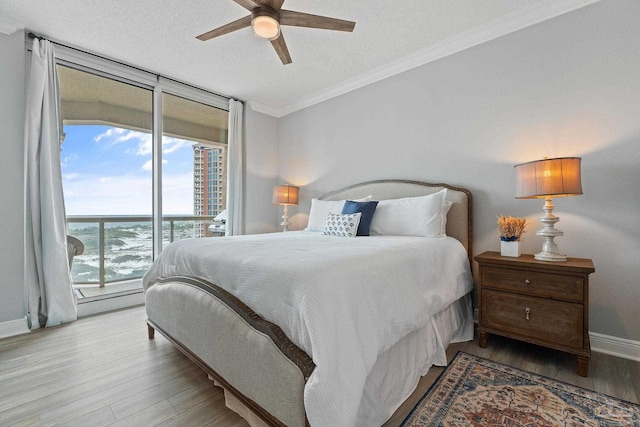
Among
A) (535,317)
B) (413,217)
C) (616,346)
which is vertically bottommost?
(616,346)

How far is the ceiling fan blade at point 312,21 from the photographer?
1.93 metres

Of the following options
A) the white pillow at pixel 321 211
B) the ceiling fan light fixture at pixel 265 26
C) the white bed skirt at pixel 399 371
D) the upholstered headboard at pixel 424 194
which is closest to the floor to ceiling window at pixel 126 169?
the white pillow at pixel 321 211

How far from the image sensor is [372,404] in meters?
1.33

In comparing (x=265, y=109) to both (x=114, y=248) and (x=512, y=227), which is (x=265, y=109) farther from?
(x=512, y=227)

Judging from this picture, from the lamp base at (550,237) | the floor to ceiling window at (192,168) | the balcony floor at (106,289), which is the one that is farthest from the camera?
the floor to ceiling window at (192,168)

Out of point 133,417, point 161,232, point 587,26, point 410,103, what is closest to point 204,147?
point 161,232

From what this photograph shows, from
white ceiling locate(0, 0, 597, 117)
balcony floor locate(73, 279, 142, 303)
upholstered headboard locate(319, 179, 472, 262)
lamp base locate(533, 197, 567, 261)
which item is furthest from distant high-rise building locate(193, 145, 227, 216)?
lamp base locate(533, 197, 567, 261)

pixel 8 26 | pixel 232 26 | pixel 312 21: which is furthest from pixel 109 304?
pixel 312 21

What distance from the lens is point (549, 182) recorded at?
6.19ft

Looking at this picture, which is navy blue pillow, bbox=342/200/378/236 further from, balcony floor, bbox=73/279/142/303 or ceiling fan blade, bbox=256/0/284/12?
balcony floor, bbox=73/279/142/303

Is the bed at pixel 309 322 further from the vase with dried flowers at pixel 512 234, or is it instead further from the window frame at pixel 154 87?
the window frame at pixel 154 87

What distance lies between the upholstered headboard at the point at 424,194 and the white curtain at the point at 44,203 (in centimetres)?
279

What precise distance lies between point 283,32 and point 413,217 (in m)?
2.01

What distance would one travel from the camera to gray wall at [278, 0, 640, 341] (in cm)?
201
